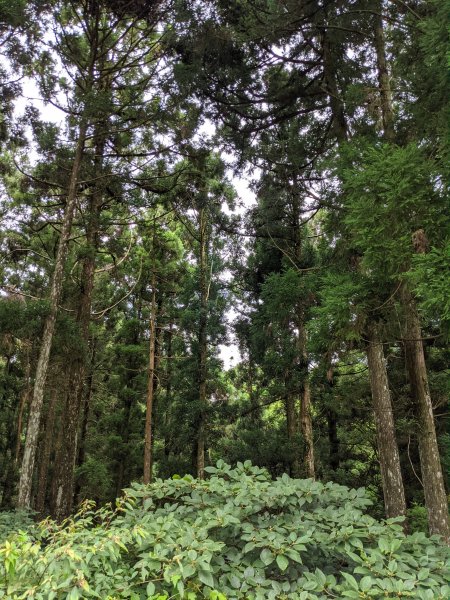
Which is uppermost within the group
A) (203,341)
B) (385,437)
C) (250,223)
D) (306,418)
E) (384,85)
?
(250,223)

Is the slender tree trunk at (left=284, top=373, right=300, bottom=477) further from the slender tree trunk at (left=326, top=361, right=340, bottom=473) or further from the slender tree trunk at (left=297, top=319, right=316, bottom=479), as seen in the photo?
the slender tree trunk at (left=326, top=361, right=340, bottom=473)

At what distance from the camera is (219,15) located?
703 cm

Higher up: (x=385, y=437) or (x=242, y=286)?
(x=242, y=286)

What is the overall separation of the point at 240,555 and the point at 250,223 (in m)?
11.1

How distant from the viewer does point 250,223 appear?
12.5 m

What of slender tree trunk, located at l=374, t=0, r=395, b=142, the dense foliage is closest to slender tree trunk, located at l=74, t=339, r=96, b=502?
the dense foliage

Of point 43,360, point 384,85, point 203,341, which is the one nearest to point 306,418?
point 203,341

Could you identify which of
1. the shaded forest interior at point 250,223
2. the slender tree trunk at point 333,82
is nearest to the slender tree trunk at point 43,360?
the shaded forest interior at point 250,223

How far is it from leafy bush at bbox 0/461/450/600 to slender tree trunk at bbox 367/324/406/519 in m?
3.72

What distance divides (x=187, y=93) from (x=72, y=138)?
302 centimetres

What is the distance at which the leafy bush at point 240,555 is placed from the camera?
5.88ft

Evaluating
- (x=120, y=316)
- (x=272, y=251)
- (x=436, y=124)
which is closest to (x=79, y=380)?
(x=272, y=251)

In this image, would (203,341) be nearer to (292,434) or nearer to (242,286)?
(242,286)

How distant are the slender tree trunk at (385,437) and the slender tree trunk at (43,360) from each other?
5633mm
